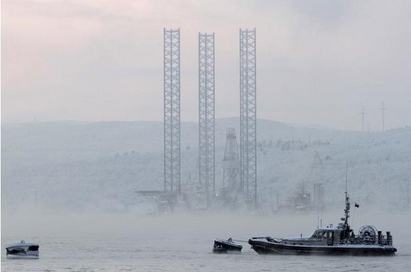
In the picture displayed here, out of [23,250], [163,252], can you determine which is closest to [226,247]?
[163,252]

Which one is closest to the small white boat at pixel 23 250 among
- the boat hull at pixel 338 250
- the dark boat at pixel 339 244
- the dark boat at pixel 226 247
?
the dark boat at pixel 226 247

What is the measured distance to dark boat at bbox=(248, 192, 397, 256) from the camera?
10312cm

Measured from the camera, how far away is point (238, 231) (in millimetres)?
153625

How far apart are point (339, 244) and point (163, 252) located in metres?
13.0

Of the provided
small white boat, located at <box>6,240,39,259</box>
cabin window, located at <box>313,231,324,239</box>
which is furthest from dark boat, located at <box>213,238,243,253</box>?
small white boat, located at <box>6,240,39,259</box>

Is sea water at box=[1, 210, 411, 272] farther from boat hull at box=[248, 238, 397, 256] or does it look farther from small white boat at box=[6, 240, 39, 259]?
boat hull at box=[248, 238, 397, 256]

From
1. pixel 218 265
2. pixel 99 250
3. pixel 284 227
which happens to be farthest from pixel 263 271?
pixel 284 227

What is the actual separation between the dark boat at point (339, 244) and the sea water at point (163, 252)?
3.49 ft

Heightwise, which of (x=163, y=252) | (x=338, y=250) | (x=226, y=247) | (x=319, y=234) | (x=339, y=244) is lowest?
(x=163, y=252)

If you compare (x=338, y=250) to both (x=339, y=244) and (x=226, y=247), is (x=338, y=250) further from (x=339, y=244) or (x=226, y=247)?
(x=226, y=247)

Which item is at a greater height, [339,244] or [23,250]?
[339,244]

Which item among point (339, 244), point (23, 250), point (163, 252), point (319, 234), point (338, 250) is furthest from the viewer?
point (163, 252)

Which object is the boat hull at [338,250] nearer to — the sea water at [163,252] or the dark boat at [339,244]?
the dark boat at [339,244]

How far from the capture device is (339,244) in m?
104
